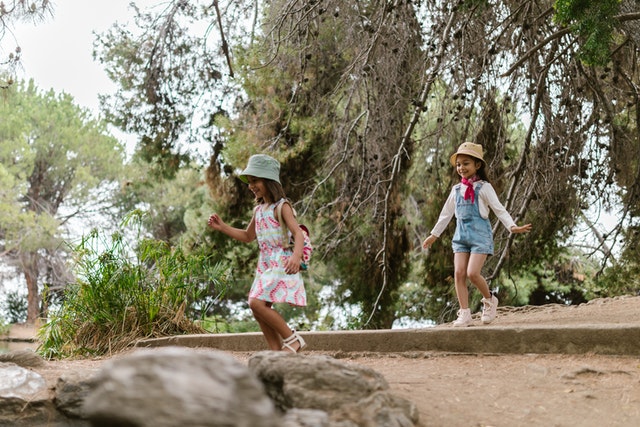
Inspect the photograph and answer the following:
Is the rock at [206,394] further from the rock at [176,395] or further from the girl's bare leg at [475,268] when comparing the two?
the girl's bare leg at [475,268]

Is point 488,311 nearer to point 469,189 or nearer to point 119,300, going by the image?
point 469,189

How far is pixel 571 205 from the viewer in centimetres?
827

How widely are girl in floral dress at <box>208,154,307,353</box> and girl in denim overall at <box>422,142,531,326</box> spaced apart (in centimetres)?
136

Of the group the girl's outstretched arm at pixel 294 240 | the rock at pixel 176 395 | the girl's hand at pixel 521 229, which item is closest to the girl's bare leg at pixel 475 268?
the girl's hand at pixel 521 229

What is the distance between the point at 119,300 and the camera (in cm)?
696

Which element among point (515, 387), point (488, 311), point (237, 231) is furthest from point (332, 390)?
point (488, 311)

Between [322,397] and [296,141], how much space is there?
8.27 metres

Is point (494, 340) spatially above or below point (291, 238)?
below


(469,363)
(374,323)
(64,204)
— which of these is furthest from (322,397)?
(64,204)

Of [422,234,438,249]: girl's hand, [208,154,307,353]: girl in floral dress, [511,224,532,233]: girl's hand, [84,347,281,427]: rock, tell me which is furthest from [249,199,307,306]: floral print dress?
[84,347,281,427]: rock

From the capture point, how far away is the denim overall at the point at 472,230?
5590 mm

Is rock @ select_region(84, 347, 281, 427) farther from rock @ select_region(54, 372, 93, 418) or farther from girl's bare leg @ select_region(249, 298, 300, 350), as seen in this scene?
girl's bare leg @ select_region(249, 298, 300, 350)

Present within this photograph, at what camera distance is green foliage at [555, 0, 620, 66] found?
14.4ft

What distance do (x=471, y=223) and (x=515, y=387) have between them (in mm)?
1928
